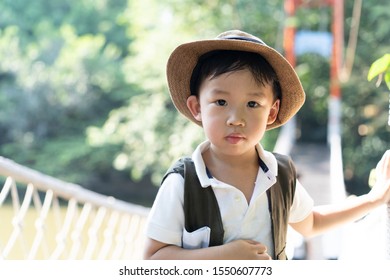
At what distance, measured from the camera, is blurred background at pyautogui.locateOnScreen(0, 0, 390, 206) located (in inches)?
238

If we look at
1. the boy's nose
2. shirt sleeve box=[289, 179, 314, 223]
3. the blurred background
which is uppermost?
the blurred background

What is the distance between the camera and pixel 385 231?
616 mm

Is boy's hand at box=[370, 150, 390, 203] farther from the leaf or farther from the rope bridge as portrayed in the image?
the rope bridge

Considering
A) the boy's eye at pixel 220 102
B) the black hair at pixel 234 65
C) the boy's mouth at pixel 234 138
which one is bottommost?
the boy's mouth at pixel 234 138

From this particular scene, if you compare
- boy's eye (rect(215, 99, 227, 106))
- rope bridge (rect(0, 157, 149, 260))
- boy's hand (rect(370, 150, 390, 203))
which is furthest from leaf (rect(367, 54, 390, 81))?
rope bridge (rect(0, 157, 149, 260))

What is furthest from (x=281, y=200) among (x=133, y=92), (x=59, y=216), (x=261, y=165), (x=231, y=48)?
(x=133, y=92)

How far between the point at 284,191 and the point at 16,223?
0.50m

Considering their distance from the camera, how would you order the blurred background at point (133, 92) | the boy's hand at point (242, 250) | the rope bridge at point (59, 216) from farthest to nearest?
the blurred background at point (133, 92)
the rope bridge at point (59, 216)
the boy's hand at point (242, 250)

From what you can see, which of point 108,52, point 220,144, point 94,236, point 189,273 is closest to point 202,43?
point 220,144

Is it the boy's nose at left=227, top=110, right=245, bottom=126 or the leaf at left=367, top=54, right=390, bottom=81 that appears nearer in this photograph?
the boy's nose at left=227, top=110, right=245, bottom=126

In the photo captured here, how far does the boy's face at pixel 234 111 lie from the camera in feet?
1.73

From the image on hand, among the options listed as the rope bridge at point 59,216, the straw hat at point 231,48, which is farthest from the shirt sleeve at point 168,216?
the rope bridge at point 59,216

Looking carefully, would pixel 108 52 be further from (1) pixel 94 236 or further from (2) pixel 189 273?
(2) pixel 189 273

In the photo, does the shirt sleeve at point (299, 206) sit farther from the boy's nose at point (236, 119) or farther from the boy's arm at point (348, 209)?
the boy's nose at point (236, 119)
